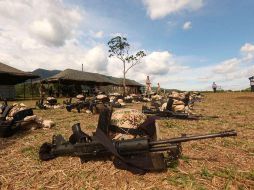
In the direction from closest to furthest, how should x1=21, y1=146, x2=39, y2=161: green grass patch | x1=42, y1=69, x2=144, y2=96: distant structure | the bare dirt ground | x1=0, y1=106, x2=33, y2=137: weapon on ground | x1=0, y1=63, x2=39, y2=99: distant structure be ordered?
the bare dirt ground, x1=21, y1=146, x2=39, y2=161: green grass patch, x1=0, y1=106, x2=33, y2=137: weapon on ground, x1=0, y1=63, x2=39, y2=99: distant structure, x1=42, y1=69, x2=144, y2=96: distant structure

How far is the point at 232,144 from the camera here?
22.5ft

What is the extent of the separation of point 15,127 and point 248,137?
7748mm

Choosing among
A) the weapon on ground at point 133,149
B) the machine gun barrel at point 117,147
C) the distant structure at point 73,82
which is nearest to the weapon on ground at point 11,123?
the machine gun barrel at point 117,147

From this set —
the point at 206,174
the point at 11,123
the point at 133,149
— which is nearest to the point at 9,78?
the point at 11,123

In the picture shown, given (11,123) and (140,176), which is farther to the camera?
(11,123)

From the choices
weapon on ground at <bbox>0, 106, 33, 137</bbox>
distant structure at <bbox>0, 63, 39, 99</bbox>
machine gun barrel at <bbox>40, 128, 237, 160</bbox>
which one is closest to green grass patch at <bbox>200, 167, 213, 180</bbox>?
machine gun barrel at <bbox>40, 128, 237, 160</bbox>

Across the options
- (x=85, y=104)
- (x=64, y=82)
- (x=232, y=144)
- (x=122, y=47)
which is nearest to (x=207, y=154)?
(x=232, y=144)

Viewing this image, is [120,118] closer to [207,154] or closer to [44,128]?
[207,154]

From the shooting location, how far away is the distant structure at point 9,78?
33.6 metres

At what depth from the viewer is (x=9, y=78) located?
3622 centimetres

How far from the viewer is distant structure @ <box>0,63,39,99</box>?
110 ft

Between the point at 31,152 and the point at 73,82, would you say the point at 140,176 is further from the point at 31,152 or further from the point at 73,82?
the point at 73,82

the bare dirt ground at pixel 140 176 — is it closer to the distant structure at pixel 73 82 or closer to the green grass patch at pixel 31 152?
the green grass patch at pixel 31 152

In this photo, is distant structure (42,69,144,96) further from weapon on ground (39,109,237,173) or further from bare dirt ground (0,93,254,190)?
weapon on ground (39,109,237,173)
